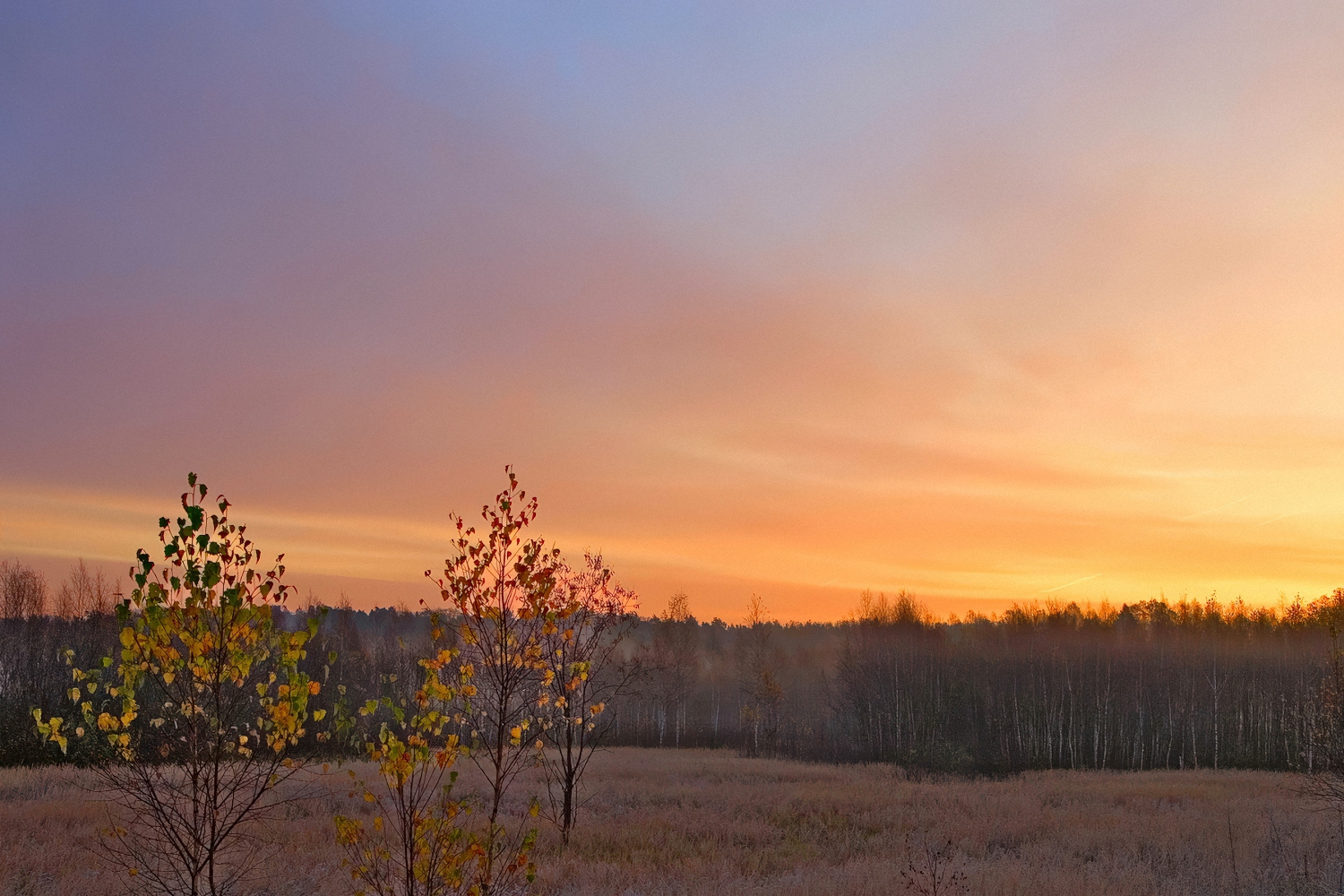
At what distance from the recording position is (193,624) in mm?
8406

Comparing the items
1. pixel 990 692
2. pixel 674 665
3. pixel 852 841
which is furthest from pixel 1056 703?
pixel 852 841

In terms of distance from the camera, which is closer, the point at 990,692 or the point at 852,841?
the point at 852,841

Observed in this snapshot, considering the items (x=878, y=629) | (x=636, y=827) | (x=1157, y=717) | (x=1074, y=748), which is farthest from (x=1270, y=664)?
(x=636, y=827)

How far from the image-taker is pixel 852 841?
69.7ft

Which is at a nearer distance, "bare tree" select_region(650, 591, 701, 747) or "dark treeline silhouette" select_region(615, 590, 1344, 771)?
"dark treeline silhouette" select_region(615, 590, 1344, 771)

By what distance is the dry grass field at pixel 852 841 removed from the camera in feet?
50.7

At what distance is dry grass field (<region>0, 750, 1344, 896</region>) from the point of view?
15.5 metres

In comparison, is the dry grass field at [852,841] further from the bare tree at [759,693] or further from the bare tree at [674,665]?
the bare tree at [674,665]

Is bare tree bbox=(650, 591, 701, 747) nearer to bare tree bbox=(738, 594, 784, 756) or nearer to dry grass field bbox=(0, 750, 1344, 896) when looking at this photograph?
bare tree bbox=(738, 594, 784, 756)

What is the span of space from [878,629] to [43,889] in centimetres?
8929

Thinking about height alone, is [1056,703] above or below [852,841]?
below

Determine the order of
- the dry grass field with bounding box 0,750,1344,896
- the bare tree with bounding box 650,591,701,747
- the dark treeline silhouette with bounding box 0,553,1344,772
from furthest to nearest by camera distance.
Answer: the bare tree with bounding box 650,591,701,747 → the dark treeline silhouette with bounding box 0,553,1344,772 → the dry grass field with bounding box 0,750,1344,896

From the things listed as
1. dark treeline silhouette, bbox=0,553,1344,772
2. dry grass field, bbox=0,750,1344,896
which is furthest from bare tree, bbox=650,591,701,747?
dry grass field, bbox=0,750,1344,896

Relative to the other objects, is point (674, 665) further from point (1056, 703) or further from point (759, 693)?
point (1056, 703)
